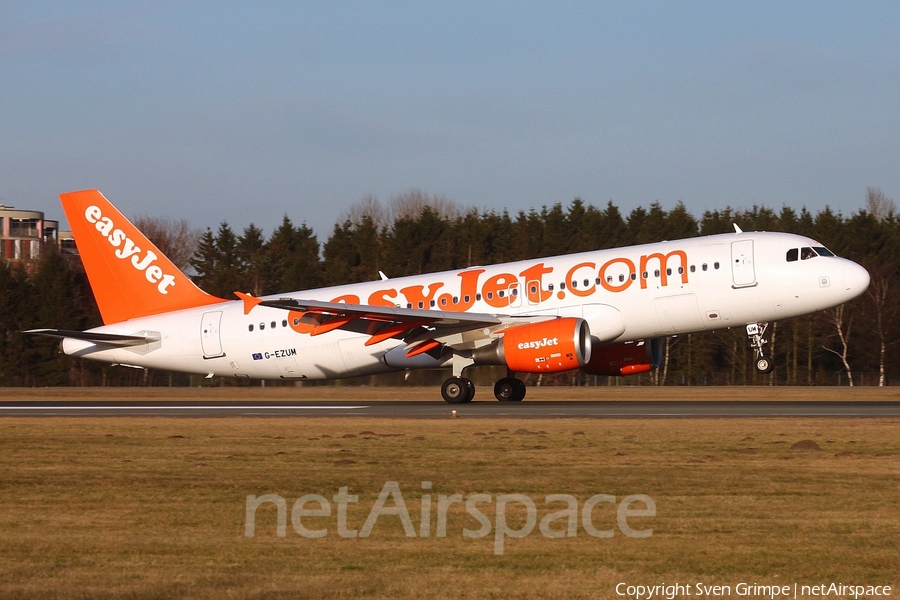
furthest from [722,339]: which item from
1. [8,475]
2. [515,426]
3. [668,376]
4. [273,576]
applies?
[273,576]

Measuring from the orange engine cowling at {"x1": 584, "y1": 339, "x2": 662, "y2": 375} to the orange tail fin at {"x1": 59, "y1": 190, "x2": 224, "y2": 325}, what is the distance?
12.9m

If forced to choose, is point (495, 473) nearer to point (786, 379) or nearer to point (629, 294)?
point (629, 294)

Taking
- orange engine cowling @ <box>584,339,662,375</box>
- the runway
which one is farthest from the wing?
orange engine cowling @ <box>584,339,662,375</box>

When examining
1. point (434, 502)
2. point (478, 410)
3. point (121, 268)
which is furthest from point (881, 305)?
point (434, 502)

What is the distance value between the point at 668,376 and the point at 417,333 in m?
35.9

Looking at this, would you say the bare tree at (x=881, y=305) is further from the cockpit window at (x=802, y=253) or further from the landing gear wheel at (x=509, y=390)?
the landing gear wheel at (x=509, y=390)

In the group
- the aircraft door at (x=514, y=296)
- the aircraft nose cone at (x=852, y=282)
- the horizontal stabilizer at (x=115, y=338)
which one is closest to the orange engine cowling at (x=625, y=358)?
the aircraft door at (x=514, y=296)

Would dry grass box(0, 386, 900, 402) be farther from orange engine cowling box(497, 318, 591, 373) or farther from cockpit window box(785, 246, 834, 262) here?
cockpit window box(785, 246, 834, 262)

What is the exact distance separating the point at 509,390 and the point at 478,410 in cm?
541

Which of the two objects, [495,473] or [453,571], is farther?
[495,473]

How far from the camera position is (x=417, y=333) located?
32.0m

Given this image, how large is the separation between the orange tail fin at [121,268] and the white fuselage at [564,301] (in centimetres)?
71

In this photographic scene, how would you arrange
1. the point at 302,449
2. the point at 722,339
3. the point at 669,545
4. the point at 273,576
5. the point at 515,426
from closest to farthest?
the point at 273,576 < the point at 669,545 < the point at 302,449 < the point at 515,426 < the point at 722,339

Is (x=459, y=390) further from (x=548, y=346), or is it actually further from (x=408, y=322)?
(x=548, y=346)
